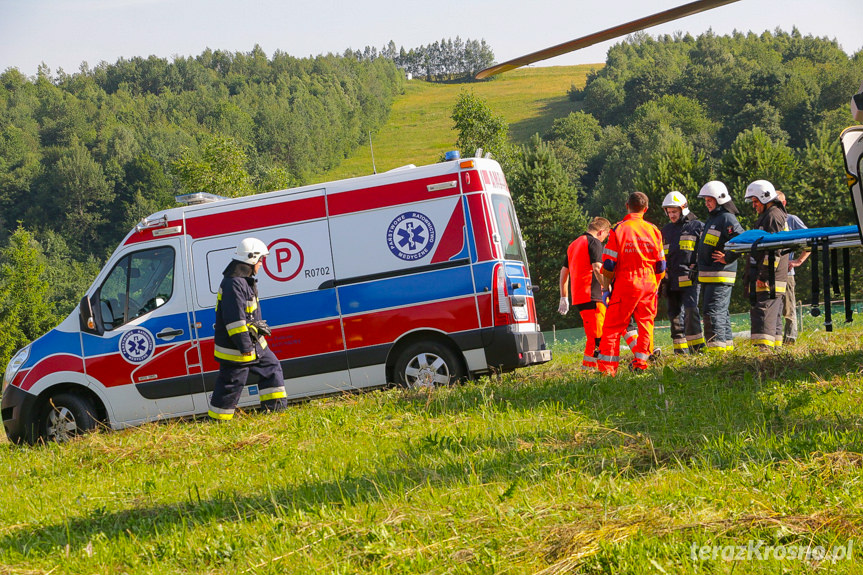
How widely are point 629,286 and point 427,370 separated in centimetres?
224

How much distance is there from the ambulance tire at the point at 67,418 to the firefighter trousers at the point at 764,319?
710cm

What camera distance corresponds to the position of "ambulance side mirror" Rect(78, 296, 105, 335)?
30.2ft

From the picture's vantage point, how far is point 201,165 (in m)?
53.1

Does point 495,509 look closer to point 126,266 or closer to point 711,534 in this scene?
point 711,534

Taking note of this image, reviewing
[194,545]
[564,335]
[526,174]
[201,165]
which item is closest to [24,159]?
[201,165]

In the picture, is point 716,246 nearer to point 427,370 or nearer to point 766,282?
point 766,282

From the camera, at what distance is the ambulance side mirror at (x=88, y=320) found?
362 inches

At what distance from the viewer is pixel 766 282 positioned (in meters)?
8.60

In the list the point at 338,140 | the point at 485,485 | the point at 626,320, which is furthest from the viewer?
the point at 338,140

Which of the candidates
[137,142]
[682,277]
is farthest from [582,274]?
[137,142]

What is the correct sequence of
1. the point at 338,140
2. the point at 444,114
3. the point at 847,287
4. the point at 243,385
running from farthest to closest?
the point at 444,114, the point at 338,140, the point at 243,385, the point at 847,287

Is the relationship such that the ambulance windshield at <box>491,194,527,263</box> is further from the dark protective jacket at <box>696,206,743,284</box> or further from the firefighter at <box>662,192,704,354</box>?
the dark protective jacket at <box>696,206,743,284</box>

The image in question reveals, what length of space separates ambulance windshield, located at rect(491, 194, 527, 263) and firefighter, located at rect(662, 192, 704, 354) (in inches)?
69.5

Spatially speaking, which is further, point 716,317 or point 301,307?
point 716,317
